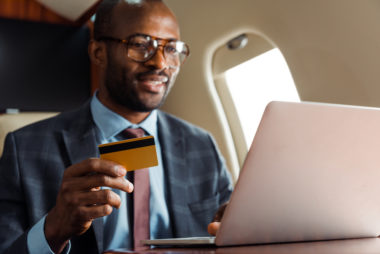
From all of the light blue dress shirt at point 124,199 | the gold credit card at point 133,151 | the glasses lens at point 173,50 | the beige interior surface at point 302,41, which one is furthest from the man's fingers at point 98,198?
the beige interior surface at point 302,41

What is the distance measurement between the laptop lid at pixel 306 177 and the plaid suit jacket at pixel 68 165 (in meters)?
0.60

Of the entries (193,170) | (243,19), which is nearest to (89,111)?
(193,170)

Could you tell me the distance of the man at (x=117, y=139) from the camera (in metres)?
1.13

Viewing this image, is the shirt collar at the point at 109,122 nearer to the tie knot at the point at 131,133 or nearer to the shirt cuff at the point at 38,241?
the tie knot at the point at 131,133

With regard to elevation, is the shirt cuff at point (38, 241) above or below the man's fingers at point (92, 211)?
below

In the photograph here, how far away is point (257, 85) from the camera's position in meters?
2.16

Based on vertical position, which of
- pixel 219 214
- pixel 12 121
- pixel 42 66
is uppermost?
pixel 42 66

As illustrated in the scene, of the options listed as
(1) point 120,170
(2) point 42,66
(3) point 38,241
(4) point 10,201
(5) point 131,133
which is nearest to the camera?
(1) point 120,170

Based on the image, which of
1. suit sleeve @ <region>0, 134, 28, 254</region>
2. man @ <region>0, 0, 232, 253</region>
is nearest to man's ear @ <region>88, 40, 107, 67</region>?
man @ <region>0, 0, 232, 253</region>

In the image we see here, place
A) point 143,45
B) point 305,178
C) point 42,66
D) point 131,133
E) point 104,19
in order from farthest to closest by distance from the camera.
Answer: point 42,66
point 104,19
point 143,45
point 131,133
point 305,178

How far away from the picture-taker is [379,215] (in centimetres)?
78

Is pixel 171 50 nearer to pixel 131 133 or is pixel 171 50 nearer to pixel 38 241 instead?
pixel 131 133

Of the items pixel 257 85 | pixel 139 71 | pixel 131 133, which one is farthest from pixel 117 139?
pixel 257 85

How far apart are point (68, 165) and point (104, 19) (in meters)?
0.60
